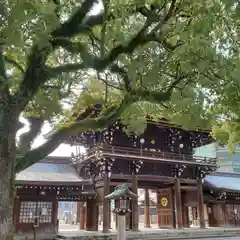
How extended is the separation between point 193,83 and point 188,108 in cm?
55

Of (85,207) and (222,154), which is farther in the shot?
(222,154)

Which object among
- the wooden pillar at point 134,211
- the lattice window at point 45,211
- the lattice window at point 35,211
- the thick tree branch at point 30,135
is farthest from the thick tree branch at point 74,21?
the wooden pillar at point 134,211

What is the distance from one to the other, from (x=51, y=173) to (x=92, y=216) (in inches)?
153

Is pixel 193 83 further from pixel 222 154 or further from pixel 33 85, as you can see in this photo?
pixel 222 154

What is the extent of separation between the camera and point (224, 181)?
25.5 meters

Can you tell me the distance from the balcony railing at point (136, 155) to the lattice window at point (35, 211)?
12.8 feet

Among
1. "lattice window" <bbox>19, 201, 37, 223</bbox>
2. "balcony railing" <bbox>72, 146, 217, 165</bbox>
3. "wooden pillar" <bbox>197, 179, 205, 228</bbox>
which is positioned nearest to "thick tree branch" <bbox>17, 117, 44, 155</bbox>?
"balcony railing" <bbox>72, 146, 217, 165</bbox>

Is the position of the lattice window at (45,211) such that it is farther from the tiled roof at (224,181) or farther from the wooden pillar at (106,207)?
the tiled roof at (224,181)

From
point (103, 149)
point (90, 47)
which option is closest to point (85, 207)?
point (103, 149)

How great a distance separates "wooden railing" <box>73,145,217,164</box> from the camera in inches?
663

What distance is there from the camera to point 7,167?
4801mm

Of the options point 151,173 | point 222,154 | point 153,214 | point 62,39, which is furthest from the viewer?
point 222,154

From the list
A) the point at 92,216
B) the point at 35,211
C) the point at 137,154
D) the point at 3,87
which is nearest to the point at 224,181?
the point at 137,154

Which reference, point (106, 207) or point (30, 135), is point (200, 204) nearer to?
point (106, 207)
